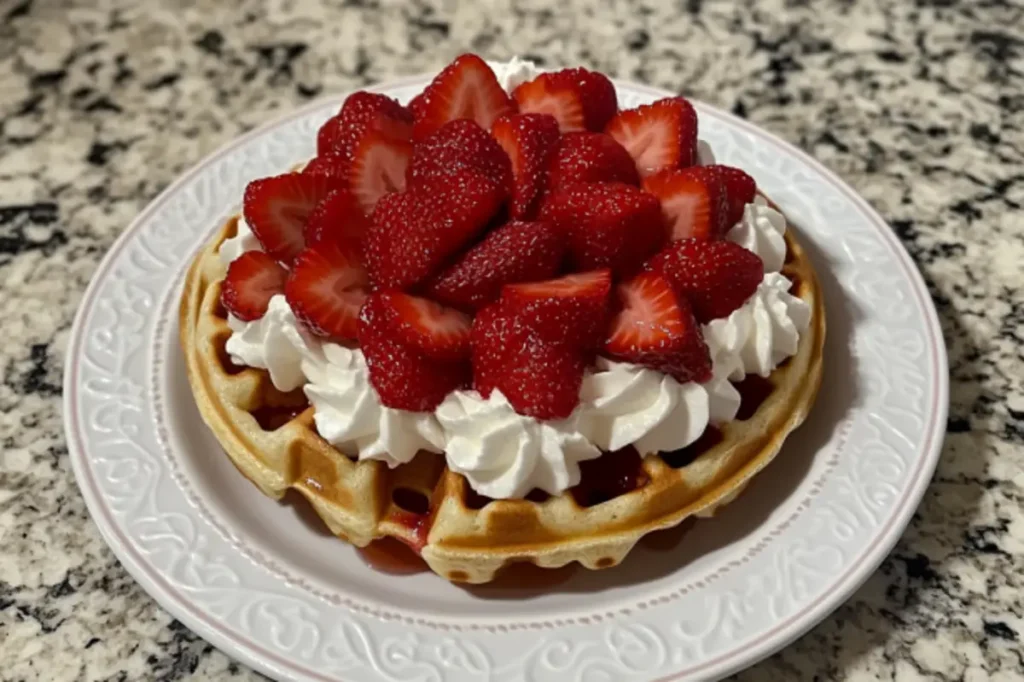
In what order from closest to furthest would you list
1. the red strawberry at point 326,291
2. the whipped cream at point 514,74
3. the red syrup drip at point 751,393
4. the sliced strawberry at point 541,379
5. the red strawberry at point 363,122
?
the sliced strawberry at point 541,379 → the red strawberry at point 326,291 → the red syrup drip at point 751,393 → the red strawberry at point 363,122 → the whipped cream at point 514,74

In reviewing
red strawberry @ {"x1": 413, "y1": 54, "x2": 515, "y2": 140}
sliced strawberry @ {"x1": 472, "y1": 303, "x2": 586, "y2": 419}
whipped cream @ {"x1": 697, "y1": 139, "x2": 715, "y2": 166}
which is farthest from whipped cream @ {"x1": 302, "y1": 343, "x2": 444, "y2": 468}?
whipped cream @ {"x1": 697, "y1": 139, "x2": 715, "y2": 166}

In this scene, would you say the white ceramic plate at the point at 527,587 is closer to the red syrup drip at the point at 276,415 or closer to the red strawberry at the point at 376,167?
the red syrup drip at the point at 276,415

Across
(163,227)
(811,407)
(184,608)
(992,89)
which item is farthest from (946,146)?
(184,608)

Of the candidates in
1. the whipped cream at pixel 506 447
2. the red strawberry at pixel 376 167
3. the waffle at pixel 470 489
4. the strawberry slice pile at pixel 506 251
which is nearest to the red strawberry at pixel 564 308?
the strawberry slice pile at pixel 506 251

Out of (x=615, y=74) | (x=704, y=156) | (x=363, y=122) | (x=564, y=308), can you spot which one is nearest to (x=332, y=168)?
(x=363, y=122)

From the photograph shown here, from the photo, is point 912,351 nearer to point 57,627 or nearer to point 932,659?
point 932,659

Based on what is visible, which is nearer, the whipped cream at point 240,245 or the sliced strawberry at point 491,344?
the sliced strawberry at point 491,344

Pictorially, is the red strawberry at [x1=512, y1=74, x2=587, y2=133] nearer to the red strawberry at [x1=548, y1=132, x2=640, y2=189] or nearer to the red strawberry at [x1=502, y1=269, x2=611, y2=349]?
the red strawberry at [x1=548, y1=132, x2=640, y2=189]
